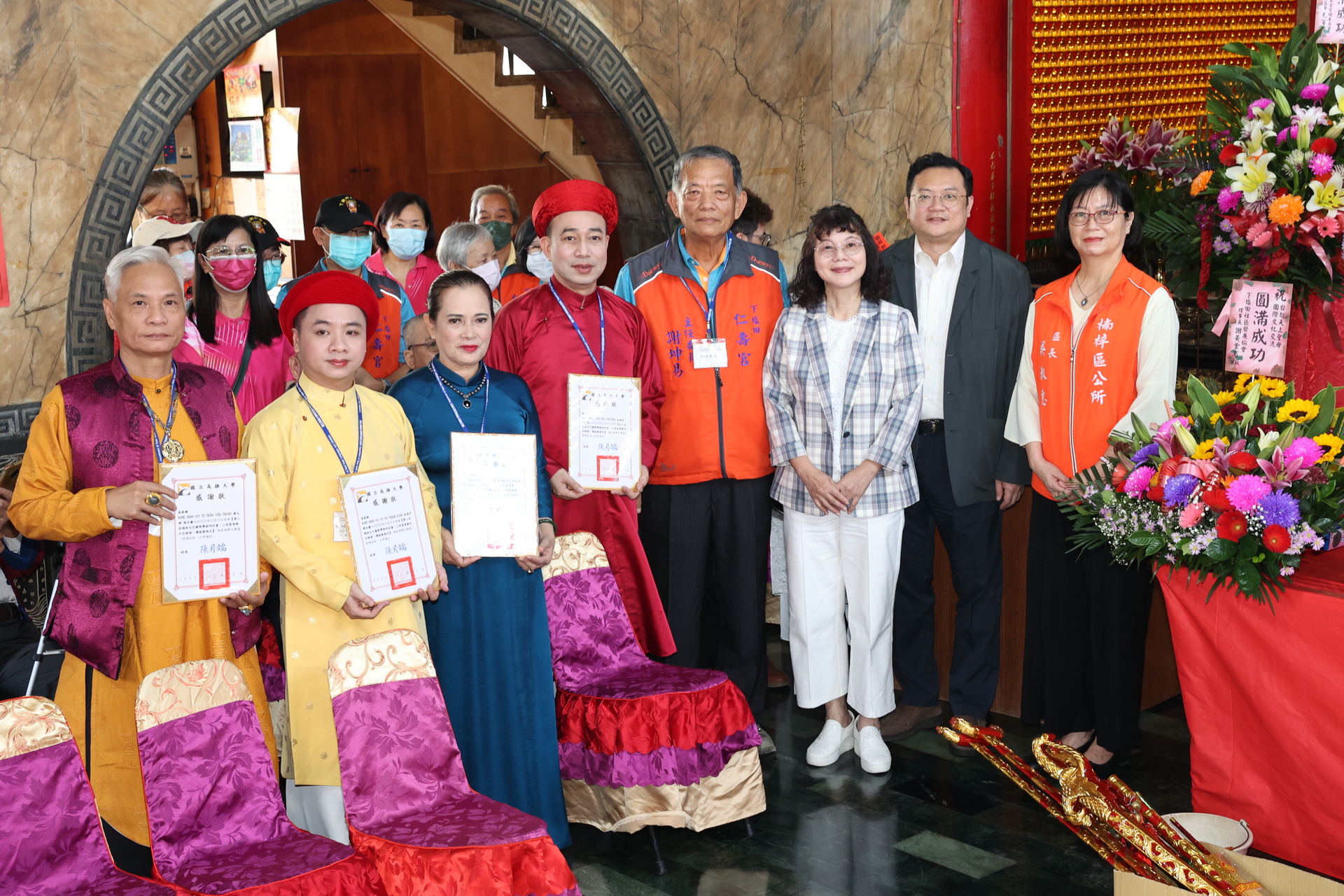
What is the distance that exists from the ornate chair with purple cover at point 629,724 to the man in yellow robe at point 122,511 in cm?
85

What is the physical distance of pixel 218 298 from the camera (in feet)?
12.2

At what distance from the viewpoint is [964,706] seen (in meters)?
4.07

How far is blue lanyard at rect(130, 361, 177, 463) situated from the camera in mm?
2910

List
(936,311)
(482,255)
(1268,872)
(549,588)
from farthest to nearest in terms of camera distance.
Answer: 1. (482,255)
2. (936,311)
3. (549,588)
4. (1268,872)

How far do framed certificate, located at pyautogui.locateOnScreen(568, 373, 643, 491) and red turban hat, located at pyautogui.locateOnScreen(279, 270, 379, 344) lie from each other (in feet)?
2.52

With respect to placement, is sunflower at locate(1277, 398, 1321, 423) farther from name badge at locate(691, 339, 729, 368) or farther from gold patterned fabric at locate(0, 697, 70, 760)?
gold patterned fabric at locate(0, 697, 70, 760)

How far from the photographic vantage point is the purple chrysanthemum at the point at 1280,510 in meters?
2.78

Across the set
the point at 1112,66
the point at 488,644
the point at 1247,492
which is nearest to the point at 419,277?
the point at 488,644

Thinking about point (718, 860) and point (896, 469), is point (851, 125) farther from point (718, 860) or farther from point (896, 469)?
point (718, 860)

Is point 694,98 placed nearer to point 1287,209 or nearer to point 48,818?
point 1287,209

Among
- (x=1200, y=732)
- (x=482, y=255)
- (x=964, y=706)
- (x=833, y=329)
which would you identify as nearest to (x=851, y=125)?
(x=482, y=255)

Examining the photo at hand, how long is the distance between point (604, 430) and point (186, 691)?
1.44 metres

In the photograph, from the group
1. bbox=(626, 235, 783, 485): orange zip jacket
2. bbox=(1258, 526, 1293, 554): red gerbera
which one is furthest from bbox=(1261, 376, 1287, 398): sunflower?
bbox=(626, 235, 783, 485): orange zip jacket

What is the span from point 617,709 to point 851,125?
3.67 meters
